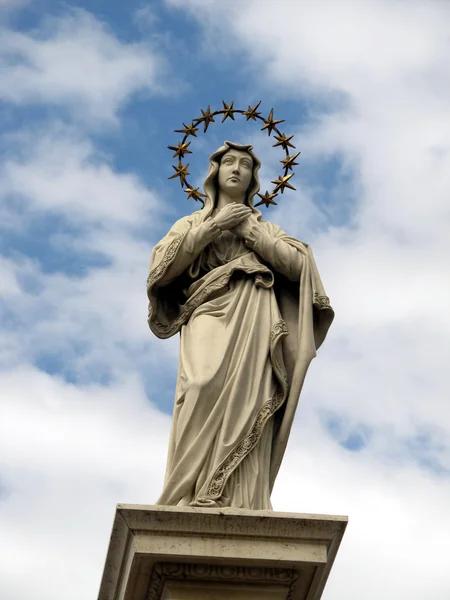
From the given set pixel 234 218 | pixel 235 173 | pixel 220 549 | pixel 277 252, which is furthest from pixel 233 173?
pixel 220 549

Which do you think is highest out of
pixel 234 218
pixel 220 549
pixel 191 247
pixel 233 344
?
pixel 234 218

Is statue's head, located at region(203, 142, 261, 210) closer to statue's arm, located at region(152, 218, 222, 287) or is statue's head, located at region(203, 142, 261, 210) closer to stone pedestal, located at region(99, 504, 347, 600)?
statue's arm, located at region(152, 218, 222, 287)

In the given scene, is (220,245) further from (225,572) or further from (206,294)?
(225,572)

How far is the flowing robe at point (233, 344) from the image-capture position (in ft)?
40.3

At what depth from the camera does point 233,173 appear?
14.4 m

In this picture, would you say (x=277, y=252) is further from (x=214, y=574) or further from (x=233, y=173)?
(x=214, y=574)

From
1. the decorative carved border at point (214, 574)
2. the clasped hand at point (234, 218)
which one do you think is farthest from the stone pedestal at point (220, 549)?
the clasped hand at point (234, 218)

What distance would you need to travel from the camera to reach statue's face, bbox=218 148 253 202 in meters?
14.4

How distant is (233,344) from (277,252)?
4.28 feet

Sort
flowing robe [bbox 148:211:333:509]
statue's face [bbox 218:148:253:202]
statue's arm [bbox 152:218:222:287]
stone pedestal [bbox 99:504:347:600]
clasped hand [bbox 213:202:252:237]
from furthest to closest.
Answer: statue's face [bbox 218:148:253:202], clasped hand [bbox 213:202:252:237], statue's arm [bbox 152:218:222:287], flowing robe [bbox 148:211:333:509], stone pedestal [bbox 99:504:347:600]

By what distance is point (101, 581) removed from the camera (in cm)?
1218

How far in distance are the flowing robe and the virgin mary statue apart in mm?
11

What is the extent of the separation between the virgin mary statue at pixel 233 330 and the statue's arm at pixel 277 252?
11 millimetres

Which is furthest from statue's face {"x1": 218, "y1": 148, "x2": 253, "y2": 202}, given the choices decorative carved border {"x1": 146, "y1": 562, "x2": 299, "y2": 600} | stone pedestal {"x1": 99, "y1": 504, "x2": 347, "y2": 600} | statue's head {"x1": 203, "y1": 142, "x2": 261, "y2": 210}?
decorative carved border {"x1": 146, "y1": 562, "x2": 299, "y2": 600}
